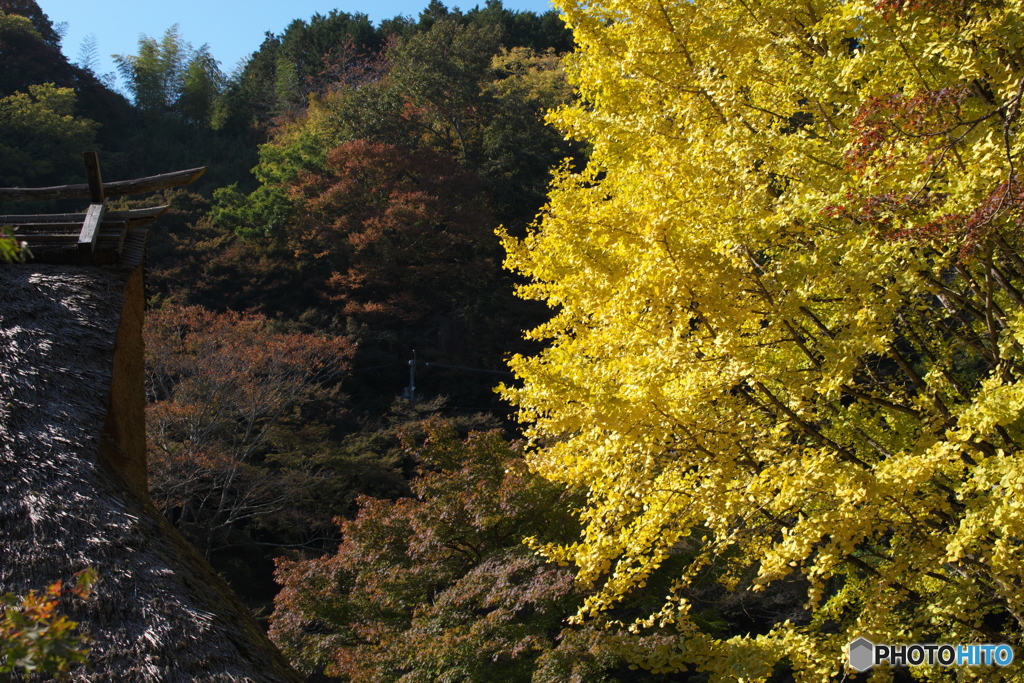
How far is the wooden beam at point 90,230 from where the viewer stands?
17.8ft

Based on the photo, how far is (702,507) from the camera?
4.38m

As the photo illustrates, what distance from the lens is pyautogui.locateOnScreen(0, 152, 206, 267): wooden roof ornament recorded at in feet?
A: 18.2

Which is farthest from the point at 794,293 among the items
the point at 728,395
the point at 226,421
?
the point at 226,421

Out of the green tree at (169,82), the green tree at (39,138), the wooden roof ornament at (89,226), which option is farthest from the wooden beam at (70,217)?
the green tree at (169,82)

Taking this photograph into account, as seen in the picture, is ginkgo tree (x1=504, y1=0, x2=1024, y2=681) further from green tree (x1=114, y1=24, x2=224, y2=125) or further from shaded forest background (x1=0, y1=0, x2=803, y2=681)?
green tree (x1=114, y1=24, x2=224, y2=125)

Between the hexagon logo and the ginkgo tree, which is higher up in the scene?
the ginkgo tree

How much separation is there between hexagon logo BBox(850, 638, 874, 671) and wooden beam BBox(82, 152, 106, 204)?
6.20 metres

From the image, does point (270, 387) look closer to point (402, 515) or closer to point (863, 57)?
point (402, 515)

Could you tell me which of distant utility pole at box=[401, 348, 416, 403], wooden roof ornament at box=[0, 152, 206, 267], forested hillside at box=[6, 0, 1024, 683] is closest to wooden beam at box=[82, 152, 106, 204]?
wooden roof ornament at box=[0, 152, 206, 267]

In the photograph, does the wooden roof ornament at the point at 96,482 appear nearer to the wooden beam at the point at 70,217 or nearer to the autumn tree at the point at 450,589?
the wooden beam at the point at 70,217

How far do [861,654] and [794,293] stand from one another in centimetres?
245

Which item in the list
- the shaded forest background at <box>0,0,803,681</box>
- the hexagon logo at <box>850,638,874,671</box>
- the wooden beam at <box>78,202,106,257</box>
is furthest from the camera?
the shaded forest background at <box>0,0,803,681</box>

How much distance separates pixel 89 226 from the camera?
18.0 feet

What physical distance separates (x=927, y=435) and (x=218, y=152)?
29.4m
